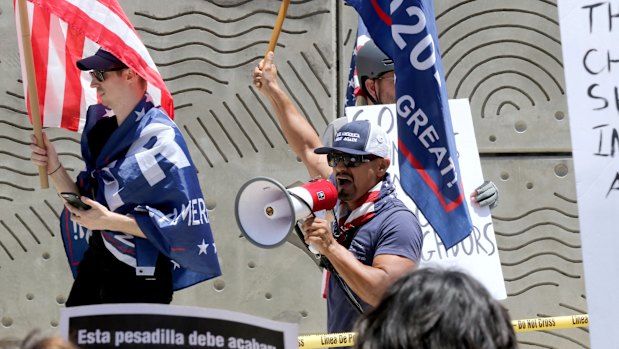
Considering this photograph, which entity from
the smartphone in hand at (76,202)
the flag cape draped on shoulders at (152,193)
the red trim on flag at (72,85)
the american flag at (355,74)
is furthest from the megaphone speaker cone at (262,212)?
the american flag at (355,74)

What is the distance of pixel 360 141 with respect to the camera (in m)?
4.06

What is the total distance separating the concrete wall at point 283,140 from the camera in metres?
6.70

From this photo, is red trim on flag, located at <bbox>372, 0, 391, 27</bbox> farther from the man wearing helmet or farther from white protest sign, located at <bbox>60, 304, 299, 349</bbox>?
white protest sign, located at <bbox>60, 304, 299, 349</bbox>

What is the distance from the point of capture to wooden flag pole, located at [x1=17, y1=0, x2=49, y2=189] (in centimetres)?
434

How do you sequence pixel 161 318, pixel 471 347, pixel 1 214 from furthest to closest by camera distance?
pixel 1 214 < pixel 161 318 < pixel 471 347

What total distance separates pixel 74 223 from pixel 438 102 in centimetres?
147

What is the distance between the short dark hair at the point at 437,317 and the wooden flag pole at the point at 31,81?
2.61 meters

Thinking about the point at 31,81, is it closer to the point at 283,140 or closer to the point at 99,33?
the point at 99,33

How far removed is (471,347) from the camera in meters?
1.88

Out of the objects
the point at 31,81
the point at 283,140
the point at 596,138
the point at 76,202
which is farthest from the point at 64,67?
the point at 596,138

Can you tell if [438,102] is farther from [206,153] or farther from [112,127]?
[206,153]

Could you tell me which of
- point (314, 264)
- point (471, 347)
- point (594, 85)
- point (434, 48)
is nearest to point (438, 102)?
point (434, 48)

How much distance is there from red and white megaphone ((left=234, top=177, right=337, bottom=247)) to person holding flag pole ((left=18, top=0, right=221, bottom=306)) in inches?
Answer: 19.1

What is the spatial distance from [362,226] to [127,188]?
862mm
